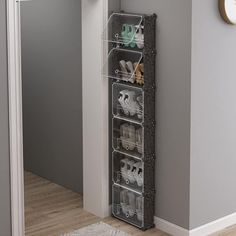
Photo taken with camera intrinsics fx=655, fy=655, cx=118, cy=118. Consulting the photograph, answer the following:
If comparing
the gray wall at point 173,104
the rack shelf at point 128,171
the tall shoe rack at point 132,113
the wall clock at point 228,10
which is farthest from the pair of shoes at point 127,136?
the wall clock at point 228,10

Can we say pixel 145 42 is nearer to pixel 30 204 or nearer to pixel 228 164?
pixel 228 164

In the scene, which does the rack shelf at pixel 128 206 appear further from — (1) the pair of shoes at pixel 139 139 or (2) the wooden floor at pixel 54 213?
(1) the pair of shoes at pixel 139 139

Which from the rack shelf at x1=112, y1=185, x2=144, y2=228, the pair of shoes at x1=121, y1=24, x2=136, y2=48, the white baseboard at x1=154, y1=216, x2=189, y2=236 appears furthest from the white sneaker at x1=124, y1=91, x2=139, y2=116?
the white baseboard at x1=154, y1=216, x2=189, y2=236

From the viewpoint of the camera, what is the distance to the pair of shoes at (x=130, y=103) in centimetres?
478

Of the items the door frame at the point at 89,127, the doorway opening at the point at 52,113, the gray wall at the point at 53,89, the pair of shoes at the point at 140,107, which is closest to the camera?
the door frame at the point at 89,127

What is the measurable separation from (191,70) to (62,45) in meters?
1.46

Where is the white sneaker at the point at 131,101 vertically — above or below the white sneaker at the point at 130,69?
below

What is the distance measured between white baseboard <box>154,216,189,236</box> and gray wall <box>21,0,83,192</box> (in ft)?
3.21

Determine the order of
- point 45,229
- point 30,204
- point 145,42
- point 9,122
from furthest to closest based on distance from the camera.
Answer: point 30,204, point 45,229, point 145,42, point 9,122

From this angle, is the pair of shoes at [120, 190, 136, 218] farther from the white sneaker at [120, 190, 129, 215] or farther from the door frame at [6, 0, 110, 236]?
the door frame at [6, 0, 110, 236]

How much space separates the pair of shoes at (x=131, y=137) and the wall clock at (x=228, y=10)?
1015 mm

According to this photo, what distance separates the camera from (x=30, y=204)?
5461 mm

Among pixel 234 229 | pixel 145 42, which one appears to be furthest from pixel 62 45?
pixel 234 229

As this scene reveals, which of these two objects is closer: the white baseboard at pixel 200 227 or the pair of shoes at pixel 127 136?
the white baseboard at pixel 200 227
